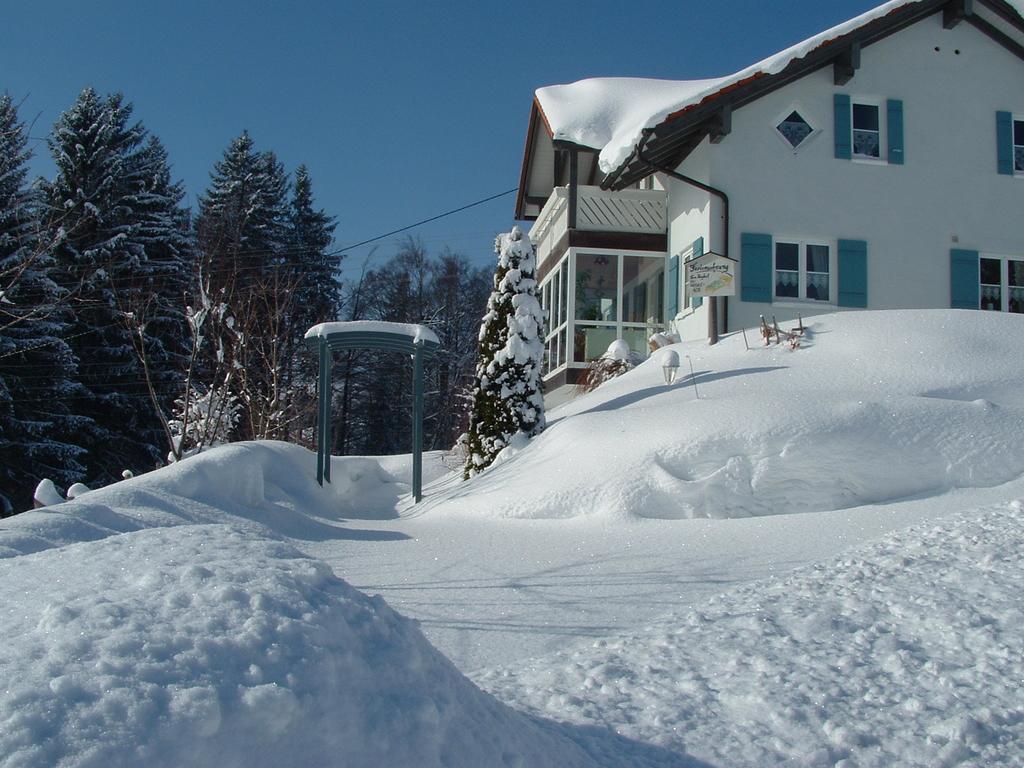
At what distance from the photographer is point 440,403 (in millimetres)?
37250

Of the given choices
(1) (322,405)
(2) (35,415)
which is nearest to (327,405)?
(1) (322,405)

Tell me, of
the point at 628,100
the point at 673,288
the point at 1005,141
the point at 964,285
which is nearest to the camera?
the point at 964,285

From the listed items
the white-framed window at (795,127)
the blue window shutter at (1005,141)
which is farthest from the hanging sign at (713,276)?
the blue window shutter at (1005,141)

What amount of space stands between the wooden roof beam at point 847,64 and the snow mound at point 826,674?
42.2 ft

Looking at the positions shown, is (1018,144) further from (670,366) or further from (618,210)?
(670,366)

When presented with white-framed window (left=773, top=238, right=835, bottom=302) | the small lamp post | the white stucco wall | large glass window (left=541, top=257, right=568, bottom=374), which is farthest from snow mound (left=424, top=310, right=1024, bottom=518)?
large glass window (left=541, top=257, right=568, bottom=374)

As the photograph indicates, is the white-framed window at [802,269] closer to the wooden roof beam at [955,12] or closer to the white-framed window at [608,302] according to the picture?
the white-framed window at [608,302]

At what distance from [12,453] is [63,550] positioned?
21.0 meters

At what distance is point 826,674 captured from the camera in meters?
4.56

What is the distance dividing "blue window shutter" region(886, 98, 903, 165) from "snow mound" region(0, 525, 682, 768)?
16.0m

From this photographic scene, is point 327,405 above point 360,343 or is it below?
below

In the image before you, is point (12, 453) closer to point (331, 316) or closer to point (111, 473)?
point (111, 473)

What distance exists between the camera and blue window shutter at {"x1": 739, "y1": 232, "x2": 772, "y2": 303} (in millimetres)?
16312

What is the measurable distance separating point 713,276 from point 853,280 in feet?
13.5
